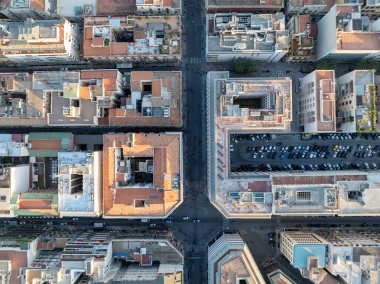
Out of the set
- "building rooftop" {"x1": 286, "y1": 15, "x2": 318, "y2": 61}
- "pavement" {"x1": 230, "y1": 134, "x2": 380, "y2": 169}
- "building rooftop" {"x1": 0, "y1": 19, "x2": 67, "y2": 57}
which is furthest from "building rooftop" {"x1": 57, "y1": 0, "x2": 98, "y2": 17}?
"building rooftop" {"x1": 286, "y1": 15, "x2": 318, "y2": 61}

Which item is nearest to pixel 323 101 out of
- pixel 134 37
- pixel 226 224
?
pixel 226 224

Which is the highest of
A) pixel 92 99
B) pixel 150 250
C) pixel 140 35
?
pixel 140 35

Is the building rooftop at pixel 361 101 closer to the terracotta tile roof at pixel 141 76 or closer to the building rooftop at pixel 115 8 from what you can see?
the terracotta tile roof at pixel 141 76

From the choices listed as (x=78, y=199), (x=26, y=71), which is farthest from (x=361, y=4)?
(x=26, y=71)

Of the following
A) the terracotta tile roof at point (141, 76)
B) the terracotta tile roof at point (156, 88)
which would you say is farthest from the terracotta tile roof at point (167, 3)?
the terracotta tile roof at point (156, 88)

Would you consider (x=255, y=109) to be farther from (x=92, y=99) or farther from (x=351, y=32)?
(x=92, y=99)
